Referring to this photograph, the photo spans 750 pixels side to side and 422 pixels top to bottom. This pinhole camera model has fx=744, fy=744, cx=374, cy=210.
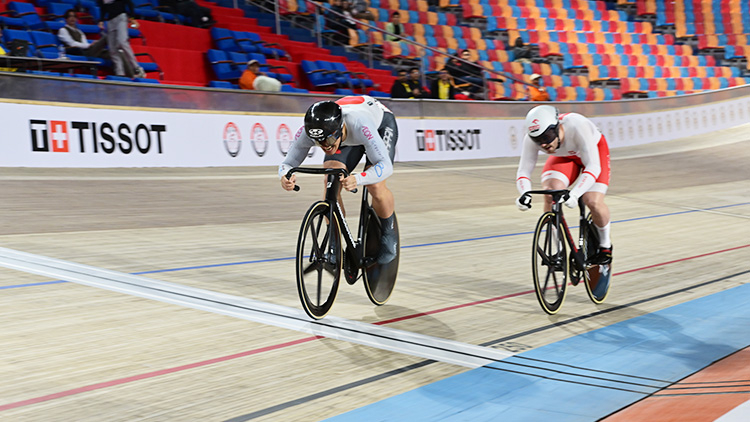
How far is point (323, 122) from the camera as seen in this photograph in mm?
3393

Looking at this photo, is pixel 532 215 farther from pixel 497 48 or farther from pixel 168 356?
pixel 497 48

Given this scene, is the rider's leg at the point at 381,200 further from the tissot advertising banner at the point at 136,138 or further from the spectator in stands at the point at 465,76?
the spectator in stands at the point at 465,76

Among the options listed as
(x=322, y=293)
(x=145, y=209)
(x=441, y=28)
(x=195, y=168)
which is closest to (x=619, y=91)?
(x=441, y=28)

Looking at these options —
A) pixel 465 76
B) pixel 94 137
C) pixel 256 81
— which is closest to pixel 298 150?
pixel 94 137

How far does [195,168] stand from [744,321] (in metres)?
6.54

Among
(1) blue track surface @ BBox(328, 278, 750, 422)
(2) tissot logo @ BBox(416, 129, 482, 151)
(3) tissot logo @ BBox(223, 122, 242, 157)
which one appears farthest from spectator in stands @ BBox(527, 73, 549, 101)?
(1) blue track surface @ BBox(328, 278, 750, 422)

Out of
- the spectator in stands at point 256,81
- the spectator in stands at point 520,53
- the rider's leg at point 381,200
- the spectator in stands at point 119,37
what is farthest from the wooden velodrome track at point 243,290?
the spectator in stands at point 520,53

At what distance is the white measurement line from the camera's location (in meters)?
3.40

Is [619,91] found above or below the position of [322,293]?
above

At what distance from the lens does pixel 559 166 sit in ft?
14.9

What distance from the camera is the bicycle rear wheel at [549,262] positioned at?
4055 mm

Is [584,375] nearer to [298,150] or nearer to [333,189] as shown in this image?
[333,189]

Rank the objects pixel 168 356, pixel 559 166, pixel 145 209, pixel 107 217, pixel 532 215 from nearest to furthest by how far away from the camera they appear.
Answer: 1. pixel 168 356
2. pixel 559 166
3. pixel 107 217
4. pixel 145 209
5. pixel 532 215

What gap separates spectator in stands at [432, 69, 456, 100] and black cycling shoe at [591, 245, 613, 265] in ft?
28.3
